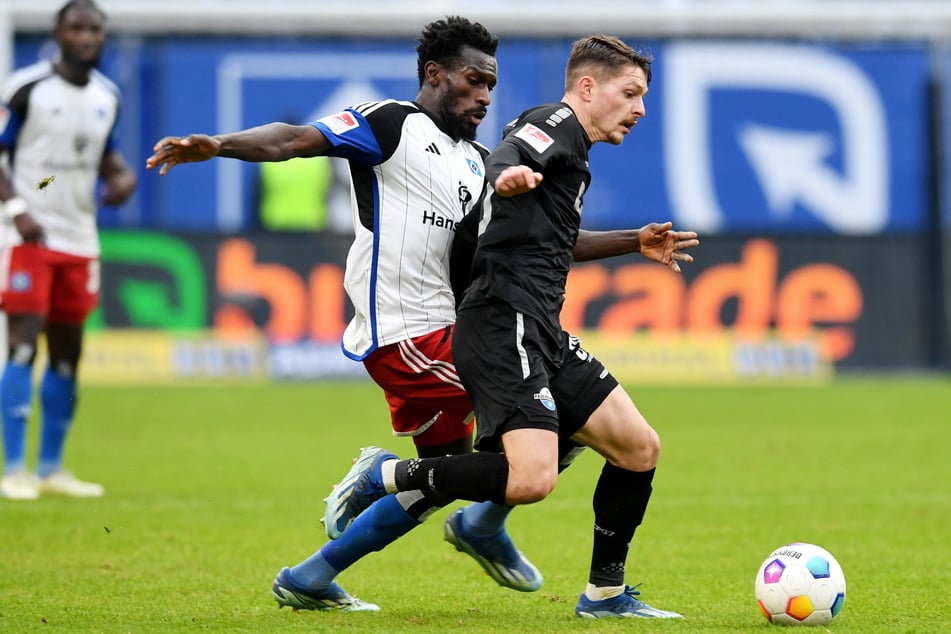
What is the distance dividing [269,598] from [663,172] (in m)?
16.4

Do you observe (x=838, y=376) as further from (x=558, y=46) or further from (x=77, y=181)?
(x=77, y=181)

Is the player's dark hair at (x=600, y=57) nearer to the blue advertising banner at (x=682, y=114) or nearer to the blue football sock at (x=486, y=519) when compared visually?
the blue football sock at (x=486, y=519)

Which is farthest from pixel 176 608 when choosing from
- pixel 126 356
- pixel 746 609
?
pixel 126 356

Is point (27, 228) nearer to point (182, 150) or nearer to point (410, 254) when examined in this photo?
point (410, 254)

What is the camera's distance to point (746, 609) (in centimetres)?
585

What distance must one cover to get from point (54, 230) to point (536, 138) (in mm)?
5001

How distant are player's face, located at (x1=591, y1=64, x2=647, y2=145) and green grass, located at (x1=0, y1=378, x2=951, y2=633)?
5.99 ft

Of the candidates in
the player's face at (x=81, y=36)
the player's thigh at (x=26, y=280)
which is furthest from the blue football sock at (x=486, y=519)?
the player's face at (x=81, y=36)

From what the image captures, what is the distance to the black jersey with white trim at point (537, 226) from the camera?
18.0 ft

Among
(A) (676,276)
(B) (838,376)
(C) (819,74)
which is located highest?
(C) (819,74)

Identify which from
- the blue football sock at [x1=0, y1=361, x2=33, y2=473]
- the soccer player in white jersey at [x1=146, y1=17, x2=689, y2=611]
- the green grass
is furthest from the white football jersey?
the soccer player in white jersey at [x1=146, y1=17, x2=689, y2=611]

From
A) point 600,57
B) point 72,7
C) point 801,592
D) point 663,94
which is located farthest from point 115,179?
point 663,94

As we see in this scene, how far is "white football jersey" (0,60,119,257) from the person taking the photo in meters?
9.50

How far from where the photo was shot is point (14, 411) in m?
9.34
